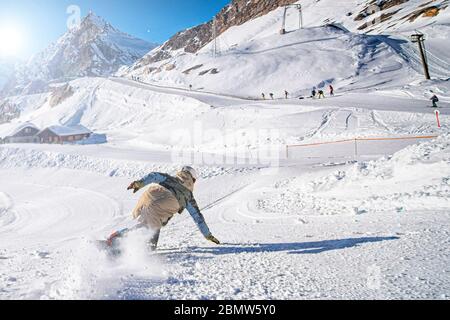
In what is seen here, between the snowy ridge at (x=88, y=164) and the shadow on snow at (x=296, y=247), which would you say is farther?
the snowy ridge at (x=88, y=164)

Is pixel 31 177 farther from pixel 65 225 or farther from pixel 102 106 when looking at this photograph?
pixel 102 106

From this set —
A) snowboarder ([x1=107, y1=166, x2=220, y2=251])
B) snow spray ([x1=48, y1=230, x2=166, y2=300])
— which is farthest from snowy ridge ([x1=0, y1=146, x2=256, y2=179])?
snow spray ([x1=48, y1=230, x2=166, y2=300])

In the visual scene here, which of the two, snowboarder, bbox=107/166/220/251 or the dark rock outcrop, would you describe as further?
the dark rock outcrop

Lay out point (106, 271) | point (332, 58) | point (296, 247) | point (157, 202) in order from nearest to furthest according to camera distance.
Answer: point (106, 271), point (157, 202), point (296, 247), point (332, 58)

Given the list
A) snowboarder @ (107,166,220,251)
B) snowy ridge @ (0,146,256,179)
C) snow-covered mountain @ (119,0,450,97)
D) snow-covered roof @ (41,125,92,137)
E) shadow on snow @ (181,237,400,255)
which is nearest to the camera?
shadow on snow @ (181,237,400,255)

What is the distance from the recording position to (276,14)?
5256 inches

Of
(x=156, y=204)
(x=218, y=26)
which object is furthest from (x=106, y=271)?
(x=218, y=26)

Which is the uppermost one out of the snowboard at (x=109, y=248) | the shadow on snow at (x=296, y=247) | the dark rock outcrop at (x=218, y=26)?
the dark rock outcrop at (x=218, y=26)

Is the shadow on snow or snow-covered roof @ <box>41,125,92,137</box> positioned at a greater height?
snow-covered roof @ <box>41,125,92,137</box>

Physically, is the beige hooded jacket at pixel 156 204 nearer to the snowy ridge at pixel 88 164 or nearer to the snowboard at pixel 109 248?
the snowboard at pixel 109 248

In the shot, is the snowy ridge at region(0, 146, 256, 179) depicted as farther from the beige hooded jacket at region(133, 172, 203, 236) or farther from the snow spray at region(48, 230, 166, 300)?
the snow spray at region(48, 230, 166, 300)

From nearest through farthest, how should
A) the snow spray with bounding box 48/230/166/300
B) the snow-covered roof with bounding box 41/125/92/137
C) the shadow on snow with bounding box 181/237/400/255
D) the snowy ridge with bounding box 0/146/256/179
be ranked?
the snow spray with bounding box 48/230/166/300
the shadow on snow with bounding box 181/237/400/255
the snowy ridge with bounding box 0/146/256/179
the snow-covered roof with bounding box 41/125/92/137

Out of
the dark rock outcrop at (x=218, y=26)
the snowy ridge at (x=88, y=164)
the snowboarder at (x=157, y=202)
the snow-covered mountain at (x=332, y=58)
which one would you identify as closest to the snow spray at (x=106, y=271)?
the snowboarder at (x=157, y=202)

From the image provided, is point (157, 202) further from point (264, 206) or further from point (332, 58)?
point (332, 58)
